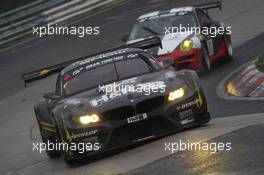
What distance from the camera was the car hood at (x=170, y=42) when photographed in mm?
18047

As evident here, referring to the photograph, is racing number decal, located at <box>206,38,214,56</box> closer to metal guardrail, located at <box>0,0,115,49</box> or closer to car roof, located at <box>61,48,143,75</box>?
car roof, located at <box>61,48,143,75</box>

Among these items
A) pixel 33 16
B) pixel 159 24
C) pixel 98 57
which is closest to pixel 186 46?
pixel 159 24

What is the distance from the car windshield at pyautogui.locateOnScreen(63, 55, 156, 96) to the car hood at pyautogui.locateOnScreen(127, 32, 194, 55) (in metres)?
5.83

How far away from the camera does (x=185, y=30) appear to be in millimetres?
18969

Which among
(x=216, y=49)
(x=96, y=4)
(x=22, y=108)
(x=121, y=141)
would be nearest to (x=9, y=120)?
(x=22, y=108)

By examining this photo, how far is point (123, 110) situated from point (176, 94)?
757mm

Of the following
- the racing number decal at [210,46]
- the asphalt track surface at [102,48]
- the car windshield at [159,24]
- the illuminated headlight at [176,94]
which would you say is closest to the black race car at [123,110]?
the illuminated headlight at [176,94]

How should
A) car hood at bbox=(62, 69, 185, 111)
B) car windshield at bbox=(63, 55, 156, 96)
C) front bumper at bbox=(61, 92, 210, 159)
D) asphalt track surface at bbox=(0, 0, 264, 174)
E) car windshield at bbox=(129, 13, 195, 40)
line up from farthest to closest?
1. car windshield at bbox=(129, 13, 195, 40)
2. car windshield at bbox=(63, 55, 156, 96)
3. car hood at bbox=(62, 69, 185, 111)
4. front bumper at bbox=(61, 92, 210, 159)
5. asphalt track surface at bbox=(0, 0, 264, 174)

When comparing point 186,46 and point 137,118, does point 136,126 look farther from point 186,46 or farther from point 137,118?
point 186,46
